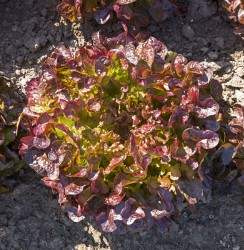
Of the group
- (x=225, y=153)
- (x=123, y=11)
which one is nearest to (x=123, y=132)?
(x=225, y=153)

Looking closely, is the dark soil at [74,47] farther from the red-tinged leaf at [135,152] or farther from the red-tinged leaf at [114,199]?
the red-tinged leaf at [135,152]

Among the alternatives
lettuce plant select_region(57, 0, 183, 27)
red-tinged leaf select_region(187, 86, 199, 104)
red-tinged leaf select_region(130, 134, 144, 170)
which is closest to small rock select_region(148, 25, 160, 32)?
lettuce plant select_region(57, 0, 183, 27)

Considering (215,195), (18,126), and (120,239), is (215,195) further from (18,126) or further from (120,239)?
(18,126)

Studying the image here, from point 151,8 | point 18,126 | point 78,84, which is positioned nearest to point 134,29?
point 151,8

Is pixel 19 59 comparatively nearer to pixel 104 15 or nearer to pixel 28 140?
pixel 104 15

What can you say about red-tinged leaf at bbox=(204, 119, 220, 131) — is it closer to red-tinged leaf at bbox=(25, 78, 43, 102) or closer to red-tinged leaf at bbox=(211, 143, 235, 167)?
red-tinged leaf at bbox=(211, 143, 235, 167)

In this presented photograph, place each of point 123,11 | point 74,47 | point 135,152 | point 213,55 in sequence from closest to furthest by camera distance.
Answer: point 135,152
point 123,11
point 213,55
point 74,47

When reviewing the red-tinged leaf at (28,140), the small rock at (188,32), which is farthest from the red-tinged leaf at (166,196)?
the small rock at (188,32)
